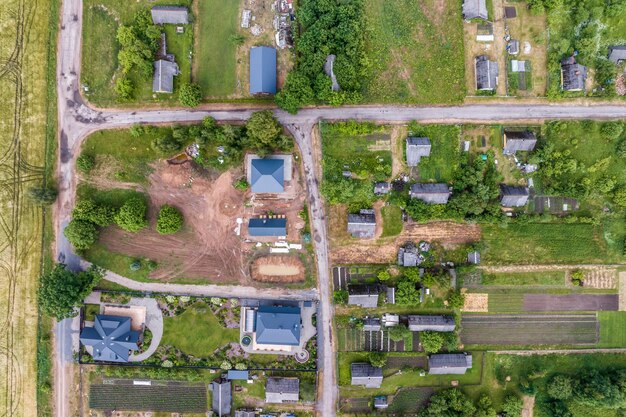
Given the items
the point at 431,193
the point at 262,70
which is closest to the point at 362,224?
the point at 431,193

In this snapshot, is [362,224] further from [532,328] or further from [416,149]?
[532,328]

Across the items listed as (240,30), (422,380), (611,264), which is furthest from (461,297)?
(240,30)

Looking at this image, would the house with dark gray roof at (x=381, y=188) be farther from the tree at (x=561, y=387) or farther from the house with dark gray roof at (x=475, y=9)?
the tree at (x=561, y=387)

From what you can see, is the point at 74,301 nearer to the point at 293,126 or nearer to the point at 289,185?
the point at 289,185

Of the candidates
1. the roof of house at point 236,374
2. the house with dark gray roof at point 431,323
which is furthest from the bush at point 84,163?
the house with dark gray roof at point 431,323

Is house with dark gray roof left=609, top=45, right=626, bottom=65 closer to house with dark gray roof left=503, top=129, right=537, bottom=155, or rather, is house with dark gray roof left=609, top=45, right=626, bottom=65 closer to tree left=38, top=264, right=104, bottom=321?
house with dark gray roof left=503, top=129, right=537, bottom=155

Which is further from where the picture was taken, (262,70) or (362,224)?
(362,224)
